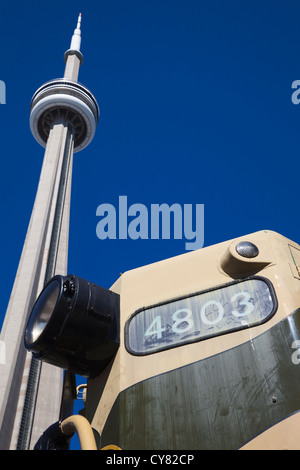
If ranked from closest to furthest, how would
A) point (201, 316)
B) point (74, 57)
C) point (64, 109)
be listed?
point (201, 316), point (64, 109), point (74, 57)

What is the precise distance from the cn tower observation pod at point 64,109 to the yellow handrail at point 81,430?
57.1 meters

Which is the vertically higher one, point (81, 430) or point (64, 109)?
point (64, 109)

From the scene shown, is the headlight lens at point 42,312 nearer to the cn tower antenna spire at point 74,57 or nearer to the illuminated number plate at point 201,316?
the illuminated number plate at point 201,316

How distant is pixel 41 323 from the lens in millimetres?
4555

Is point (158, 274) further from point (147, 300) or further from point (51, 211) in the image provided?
point (51, 211)

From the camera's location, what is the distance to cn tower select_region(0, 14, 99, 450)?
36.4 meters

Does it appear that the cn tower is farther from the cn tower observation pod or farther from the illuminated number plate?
the illuminated number plate

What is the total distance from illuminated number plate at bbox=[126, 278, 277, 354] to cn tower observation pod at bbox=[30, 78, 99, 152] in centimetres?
5634

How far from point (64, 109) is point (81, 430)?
58.5 meters

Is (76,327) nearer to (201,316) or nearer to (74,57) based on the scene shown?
(201,316)

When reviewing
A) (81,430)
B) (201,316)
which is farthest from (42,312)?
(201,316)

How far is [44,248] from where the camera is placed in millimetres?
48125

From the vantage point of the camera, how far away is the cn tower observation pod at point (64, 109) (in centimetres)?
5759
